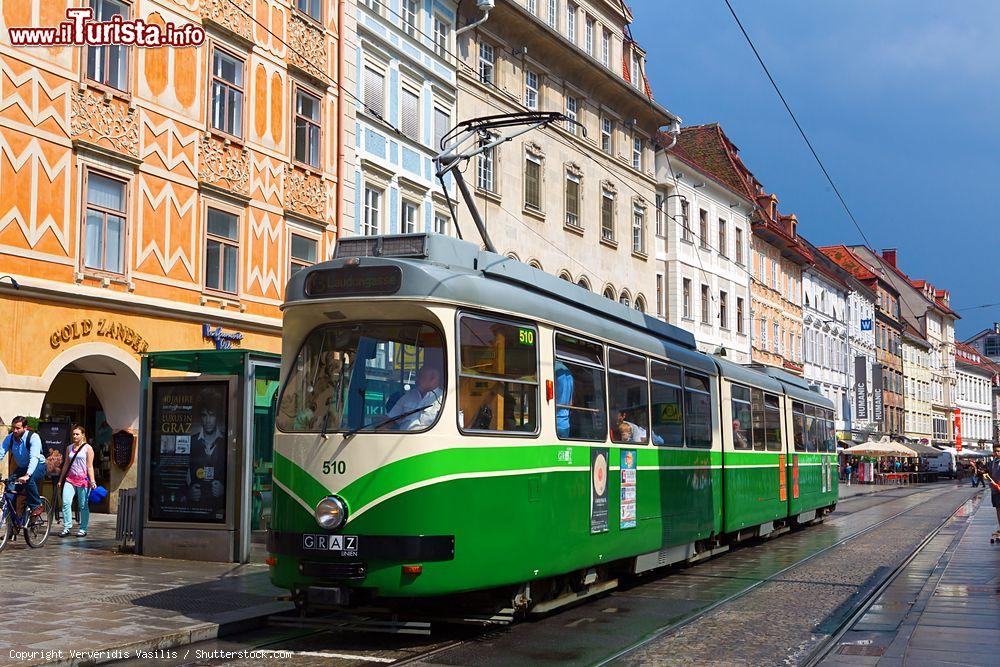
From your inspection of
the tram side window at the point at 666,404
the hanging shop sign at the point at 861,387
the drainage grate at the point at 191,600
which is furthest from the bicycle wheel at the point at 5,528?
the hanging shop sign at the point at 861,387

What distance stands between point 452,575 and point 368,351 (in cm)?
191

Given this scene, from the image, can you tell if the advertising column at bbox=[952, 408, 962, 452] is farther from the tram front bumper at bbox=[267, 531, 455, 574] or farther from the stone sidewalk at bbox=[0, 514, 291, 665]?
the tram front bumper at bbox=[267, 531, 455, 574]

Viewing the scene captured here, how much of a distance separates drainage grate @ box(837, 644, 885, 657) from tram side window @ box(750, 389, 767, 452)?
9.55m

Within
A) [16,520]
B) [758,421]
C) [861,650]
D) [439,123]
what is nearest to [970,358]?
[439,123]

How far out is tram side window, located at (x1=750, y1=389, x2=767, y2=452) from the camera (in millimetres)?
18797

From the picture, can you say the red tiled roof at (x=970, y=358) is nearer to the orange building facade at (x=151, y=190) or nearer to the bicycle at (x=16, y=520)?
the orange building facade at (x=151, y=190)

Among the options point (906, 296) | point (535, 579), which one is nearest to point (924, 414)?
point (906, 296)

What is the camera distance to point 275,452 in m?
9.62

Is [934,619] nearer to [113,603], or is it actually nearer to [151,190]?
[113,603]

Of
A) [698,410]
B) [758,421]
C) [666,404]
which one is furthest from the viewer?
[758,421]

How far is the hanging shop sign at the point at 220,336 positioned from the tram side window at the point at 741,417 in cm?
1005

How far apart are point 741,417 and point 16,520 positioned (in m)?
10.7

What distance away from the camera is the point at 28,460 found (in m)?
15.7

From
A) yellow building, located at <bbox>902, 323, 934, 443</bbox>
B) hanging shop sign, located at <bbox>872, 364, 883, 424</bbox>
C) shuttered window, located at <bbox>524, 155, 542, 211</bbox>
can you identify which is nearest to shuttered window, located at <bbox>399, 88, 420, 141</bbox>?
shuttered window, located at <bbox>524, 155, 542, 211</bbox>
